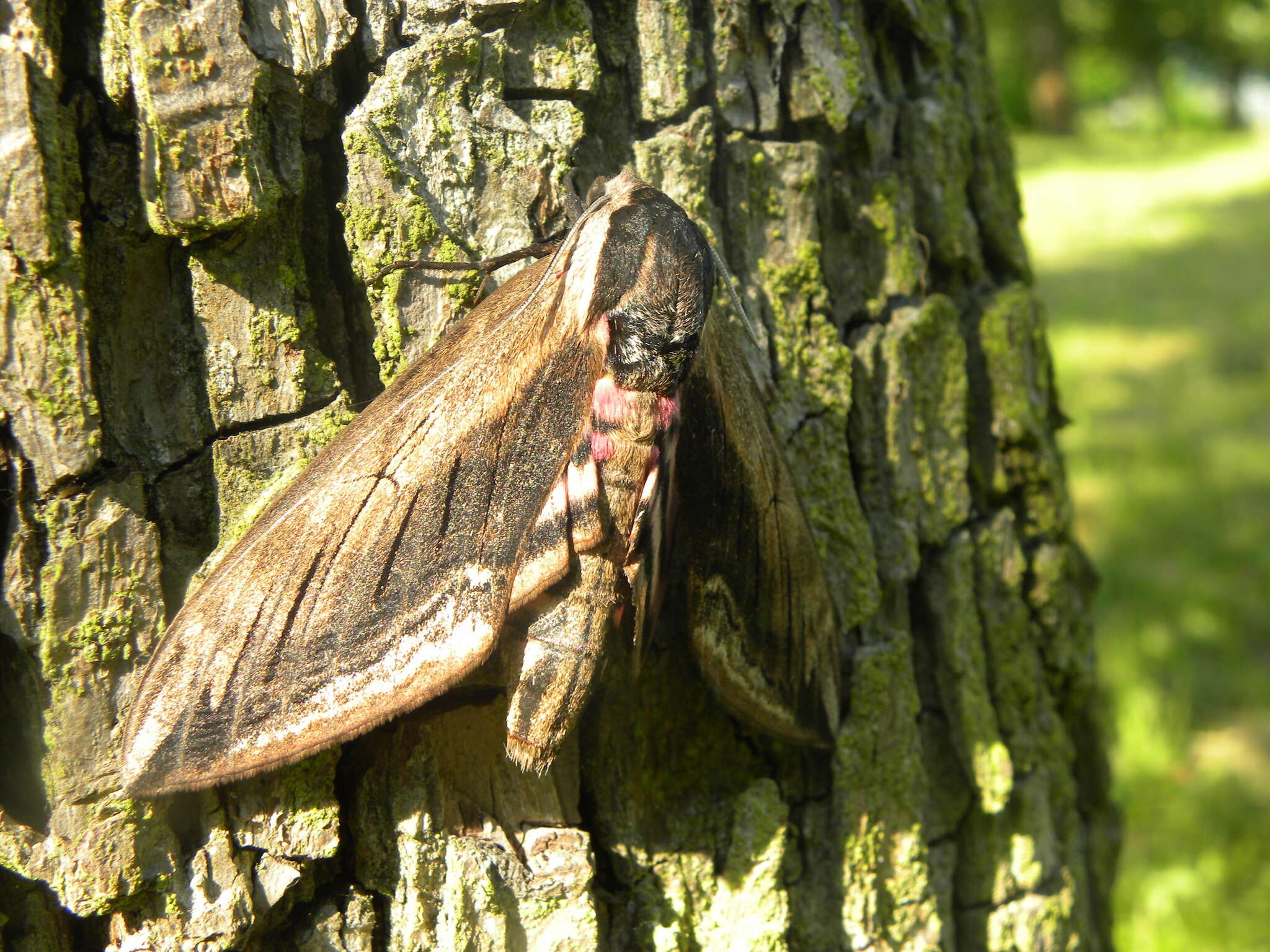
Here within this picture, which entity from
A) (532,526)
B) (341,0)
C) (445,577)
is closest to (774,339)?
(532,526)

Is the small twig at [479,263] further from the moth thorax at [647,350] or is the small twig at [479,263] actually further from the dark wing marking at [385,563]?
the moth thorax at [647,350]

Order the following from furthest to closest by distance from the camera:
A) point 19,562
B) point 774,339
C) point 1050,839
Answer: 1. point 1050,839
2. point 774,339
3. point 19,562

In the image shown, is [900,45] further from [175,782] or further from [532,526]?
[175,782]

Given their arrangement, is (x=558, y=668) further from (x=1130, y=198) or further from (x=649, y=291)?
(x=1130, y=198)

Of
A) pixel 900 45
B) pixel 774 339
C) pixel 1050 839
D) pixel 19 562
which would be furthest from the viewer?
pixel 1050 839

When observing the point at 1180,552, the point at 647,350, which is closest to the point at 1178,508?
the point at 1180,552

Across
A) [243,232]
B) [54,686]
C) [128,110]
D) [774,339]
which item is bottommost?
[54,686]
